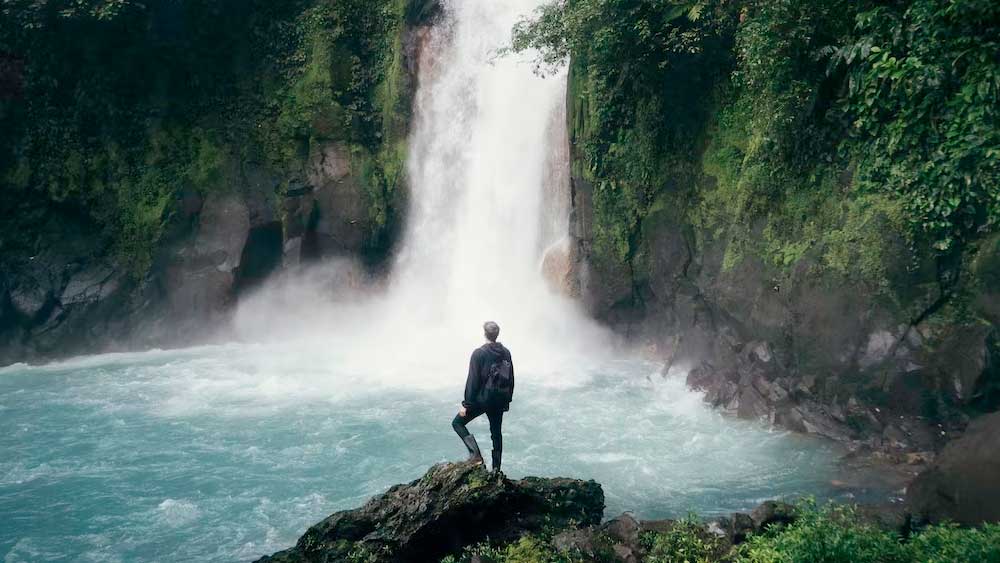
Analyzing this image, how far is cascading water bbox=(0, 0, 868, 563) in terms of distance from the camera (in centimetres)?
916

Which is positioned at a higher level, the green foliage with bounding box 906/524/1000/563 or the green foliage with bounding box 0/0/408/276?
the green foliage with bounding box 0/0/408/276

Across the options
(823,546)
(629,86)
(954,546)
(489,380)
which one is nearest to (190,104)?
(629,86)

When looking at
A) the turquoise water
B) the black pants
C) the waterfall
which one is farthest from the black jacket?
the waterfall

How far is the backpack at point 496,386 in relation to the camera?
291 inches

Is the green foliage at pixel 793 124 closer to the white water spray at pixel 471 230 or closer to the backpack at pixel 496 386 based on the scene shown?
the white water spray at pixel 471 230

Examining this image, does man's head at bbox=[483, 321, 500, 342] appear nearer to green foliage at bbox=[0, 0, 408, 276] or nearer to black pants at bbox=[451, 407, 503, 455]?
black pants at bbox=[451, 407, 503, 455]

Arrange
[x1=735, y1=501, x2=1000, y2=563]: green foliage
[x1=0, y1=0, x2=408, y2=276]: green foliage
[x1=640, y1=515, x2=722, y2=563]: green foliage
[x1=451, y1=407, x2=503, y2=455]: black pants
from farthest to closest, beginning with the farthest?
[x1=0, y1=0, x2=408, y2=276]: green foliage
[x1=451, y1=407, x2=503, y2=455]: black pants
[x1=640, y1=515, x2=722, y2=563]: green foliage
[x1=735, y1=501, x2=1000, y2=563]: green foliage

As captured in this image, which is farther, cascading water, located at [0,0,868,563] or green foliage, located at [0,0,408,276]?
green foliage, located at [0,0,408,276]

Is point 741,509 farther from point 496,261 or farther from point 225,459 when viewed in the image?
point 496,261

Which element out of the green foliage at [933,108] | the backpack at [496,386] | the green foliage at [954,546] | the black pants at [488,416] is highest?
the green foliage at [933,108]

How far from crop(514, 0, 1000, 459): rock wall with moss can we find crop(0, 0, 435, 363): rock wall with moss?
20.6 feet

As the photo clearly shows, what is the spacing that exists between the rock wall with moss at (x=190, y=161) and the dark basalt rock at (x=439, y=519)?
12547 mm

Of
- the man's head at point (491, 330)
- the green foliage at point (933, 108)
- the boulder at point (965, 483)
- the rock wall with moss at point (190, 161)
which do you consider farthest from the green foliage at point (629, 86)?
the boulder at point (965, 483)

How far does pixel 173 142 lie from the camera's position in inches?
726
